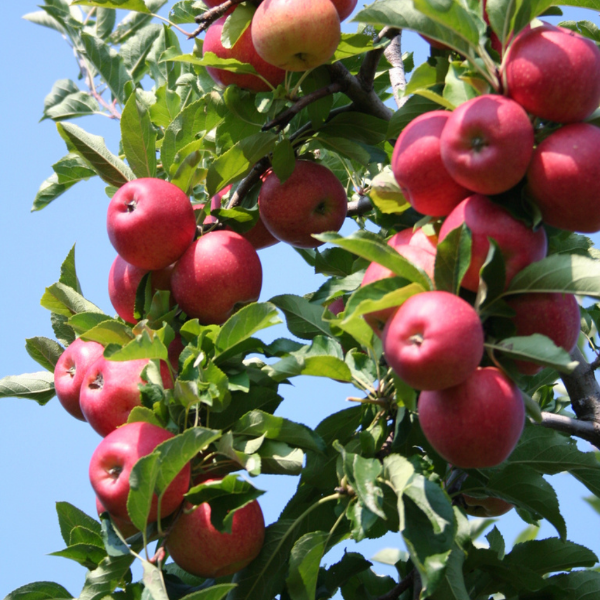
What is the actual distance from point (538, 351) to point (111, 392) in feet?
3.85

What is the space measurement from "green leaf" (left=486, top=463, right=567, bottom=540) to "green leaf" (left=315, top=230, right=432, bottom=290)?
79 cm

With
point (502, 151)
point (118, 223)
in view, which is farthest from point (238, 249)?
point (502, 151)

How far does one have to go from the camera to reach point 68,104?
3578 mm

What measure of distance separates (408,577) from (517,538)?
1.22 m

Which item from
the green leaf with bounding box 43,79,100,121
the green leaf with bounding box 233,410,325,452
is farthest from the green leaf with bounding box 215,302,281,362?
the green leaf with bounding box 43,79,100,121

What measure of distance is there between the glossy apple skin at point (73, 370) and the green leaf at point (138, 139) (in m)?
0.58

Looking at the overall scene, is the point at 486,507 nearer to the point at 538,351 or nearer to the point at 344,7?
the point at 538,351

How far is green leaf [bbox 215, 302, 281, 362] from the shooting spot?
6.22ft

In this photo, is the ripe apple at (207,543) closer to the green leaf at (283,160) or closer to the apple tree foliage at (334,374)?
the apple tree foliage at (334,374)

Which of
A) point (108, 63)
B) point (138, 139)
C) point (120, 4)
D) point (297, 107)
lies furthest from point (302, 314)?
point (108, 63)

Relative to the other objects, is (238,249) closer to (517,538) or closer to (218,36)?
(218,36)

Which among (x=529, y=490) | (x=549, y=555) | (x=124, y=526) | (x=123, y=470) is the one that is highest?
(x=123, y=470)

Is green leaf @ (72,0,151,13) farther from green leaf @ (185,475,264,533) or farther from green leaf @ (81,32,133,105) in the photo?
green leaf @ (185,475,264,533)

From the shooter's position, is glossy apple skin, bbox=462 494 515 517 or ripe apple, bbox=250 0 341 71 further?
glossy apple skin, bbox=462 494 515 517
